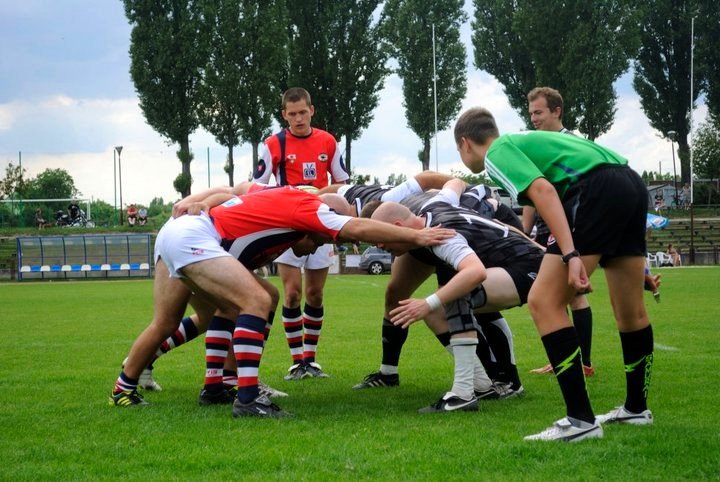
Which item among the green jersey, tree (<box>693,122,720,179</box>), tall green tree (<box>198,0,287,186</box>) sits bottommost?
the green jersey

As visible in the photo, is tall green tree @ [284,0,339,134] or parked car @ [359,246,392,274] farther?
tall green tree @ [284,0,339,134]

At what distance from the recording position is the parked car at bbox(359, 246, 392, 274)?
138 ft

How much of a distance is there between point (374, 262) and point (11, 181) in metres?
45.2

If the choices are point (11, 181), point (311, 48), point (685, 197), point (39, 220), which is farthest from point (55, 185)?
point (685, 197)

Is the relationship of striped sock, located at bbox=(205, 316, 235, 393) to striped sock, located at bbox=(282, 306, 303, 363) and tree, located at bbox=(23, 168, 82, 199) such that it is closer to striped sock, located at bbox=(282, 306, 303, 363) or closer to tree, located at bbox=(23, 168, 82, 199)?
striped sock, located at bbox=(282, 306, 303, 363)

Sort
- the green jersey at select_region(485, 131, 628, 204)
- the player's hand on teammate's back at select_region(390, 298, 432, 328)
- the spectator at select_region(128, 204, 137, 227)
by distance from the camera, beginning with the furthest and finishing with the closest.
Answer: the spectator at select_region(128, 204, 137, 227), the player's hand on teammate's back at select_region(390, 298, 432, 328), the green jersey at select_region(485, 131, 628, 204)

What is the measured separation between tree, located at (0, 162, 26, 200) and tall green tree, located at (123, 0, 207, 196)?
27834 millimetres

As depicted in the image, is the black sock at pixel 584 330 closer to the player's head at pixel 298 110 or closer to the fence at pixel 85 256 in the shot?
the player's head at pixel 298 110

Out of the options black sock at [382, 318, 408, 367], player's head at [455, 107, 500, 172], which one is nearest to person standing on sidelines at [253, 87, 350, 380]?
black sock at [382, 318, 408, 367]

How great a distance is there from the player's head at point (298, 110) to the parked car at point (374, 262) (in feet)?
108

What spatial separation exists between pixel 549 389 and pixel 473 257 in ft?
5.85

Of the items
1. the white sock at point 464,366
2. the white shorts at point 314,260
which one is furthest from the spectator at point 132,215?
the white sock at point 464,366

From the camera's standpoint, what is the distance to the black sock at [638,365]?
5406 millimetres

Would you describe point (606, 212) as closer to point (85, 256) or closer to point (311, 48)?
point (85, 256)
